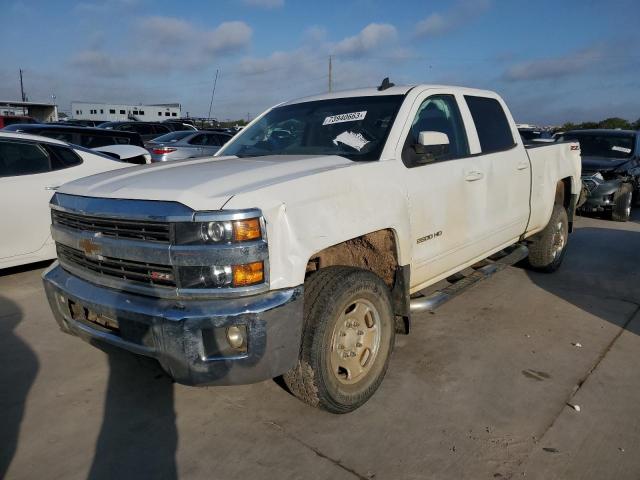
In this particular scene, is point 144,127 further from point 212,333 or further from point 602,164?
point 212,333

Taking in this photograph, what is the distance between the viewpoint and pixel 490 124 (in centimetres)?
464

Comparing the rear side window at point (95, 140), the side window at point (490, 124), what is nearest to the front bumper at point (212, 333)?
the side window at point (490, 124)

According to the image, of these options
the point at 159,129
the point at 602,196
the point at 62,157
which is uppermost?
the point at 159,129

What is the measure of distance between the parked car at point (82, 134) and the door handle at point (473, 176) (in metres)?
7.41

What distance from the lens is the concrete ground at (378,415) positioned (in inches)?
102

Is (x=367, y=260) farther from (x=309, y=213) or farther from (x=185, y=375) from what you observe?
(x=185, y=375)

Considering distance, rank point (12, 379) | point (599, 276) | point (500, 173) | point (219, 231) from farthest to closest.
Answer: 1. point (599, 276)
2. point (500, 173)
3. point (12, 379)
4. point (219, 231)

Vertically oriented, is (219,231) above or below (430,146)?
below

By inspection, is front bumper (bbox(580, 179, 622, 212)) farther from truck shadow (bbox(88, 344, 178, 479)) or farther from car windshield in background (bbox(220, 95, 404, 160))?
truck shadow (bbox(88, 344, 178, 479))

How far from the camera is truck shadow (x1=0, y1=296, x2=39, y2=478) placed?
2.80m

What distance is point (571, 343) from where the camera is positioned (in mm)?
4016

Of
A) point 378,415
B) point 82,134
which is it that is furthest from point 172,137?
point 378,415

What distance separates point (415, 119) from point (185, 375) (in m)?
2.35

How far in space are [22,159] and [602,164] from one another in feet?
31.2
